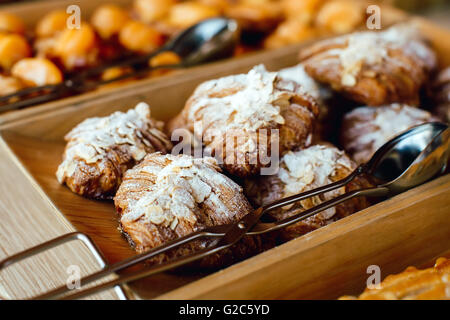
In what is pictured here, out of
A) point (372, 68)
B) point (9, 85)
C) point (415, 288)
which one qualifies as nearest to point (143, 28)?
point (9, 85)

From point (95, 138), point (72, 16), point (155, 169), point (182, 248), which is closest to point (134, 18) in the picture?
point (72, 16)

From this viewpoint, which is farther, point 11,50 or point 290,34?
point 290,34

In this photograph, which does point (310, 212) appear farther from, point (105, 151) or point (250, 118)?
point (105, 151)

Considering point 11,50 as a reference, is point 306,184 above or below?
below

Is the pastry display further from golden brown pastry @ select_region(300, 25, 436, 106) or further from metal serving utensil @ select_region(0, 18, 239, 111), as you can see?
golden brown pastry @ select_region(300, 25, 436, 106)

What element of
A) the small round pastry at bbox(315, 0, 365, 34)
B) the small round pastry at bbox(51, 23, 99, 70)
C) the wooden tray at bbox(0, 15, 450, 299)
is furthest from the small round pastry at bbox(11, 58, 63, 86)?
the small round pastry at bbox(315, 0, 365, 34)

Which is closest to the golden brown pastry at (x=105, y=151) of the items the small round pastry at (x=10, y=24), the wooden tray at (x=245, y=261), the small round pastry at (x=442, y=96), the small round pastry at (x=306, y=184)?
the wooden tray at (x=245, y=261)

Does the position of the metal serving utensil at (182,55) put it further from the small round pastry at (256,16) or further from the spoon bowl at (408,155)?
the spoon bowl at (408,155)
